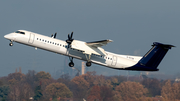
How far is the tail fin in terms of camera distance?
32312mm

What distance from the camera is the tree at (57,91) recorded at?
322 feet

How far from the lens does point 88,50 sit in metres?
31.0

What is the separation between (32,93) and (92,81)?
99.4 feet

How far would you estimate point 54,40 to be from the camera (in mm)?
30859

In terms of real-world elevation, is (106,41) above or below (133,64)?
above

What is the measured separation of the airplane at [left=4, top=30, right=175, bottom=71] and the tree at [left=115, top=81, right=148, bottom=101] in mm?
56324

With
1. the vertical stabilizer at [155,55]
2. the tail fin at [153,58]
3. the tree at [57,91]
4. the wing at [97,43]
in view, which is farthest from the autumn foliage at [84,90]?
A: the wing at [97,43]

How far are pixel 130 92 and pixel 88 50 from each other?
210 ft

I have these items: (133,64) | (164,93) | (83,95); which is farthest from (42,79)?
(133,64)

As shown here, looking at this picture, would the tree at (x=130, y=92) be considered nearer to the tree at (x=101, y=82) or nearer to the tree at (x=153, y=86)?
the tree at (x=153, y=86)

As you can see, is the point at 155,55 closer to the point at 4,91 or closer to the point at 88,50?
the point at 88,50

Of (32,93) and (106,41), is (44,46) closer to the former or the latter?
(106,41)

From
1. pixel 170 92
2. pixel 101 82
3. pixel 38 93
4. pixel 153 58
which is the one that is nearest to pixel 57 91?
pixel 38 93

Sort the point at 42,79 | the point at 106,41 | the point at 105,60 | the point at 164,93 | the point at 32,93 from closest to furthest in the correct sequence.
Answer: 1. the point at 106,41
2. the point at 105,60
3. the point at 164,93
4. the point at 32,93
5. the point at 42,79
